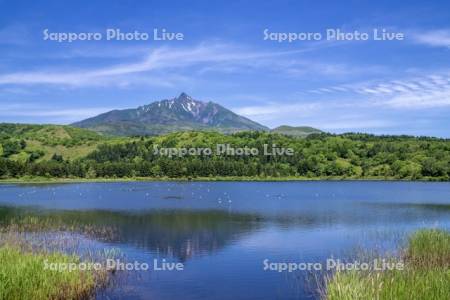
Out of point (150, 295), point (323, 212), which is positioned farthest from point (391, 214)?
point (150, 295)

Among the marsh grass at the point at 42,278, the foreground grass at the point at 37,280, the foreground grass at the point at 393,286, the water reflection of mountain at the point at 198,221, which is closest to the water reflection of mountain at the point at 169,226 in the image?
the water reflection of mountain at the point at 198,221

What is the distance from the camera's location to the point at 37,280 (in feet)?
71.7

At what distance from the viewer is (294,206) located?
77500mm

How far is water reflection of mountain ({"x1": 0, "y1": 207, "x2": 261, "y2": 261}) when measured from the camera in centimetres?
4088

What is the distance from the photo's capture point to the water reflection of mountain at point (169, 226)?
40.9 m

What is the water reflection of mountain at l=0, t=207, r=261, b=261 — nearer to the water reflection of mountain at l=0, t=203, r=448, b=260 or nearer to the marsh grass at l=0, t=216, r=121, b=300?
the water reflection of mountain at l=0, t=203, r=448, b=260

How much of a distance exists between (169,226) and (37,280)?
31574mm

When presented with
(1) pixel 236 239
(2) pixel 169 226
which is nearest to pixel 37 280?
(1) pixel 236 239

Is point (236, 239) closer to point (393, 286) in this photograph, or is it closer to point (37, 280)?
point (37, 280)

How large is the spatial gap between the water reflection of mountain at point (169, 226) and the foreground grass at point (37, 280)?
1164 cm

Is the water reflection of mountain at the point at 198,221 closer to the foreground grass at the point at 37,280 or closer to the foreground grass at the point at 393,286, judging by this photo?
the foreground grass at the point at 37,280

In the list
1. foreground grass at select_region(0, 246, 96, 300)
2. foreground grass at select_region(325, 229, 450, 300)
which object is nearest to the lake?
foreground grass at select_region(0, 246, 96, 300)

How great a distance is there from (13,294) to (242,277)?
13.1 meters

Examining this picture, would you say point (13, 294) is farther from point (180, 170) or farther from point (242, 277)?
point (180, 170)
